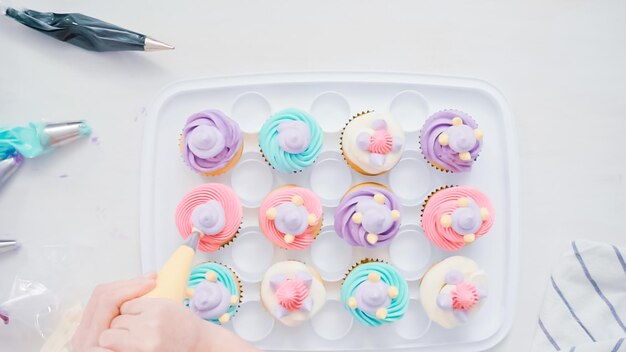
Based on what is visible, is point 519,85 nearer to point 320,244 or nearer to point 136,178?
point 320,244

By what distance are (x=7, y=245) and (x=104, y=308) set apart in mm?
399

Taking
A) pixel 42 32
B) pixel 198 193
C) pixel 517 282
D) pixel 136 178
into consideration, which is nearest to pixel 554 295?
pixel 517 282

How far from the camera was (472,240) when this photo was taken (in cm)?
84

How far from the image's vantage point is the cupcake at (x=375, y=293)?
0.80 meters

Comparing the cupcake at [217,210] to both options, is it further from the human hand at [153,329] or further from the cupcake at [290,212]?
the human hand at [153,329]

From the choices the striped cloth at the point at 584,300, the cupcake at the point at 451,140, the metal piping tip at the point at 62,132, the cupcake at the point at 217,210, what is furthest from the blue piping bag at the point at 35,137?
the striped cloth at the point at 584,300

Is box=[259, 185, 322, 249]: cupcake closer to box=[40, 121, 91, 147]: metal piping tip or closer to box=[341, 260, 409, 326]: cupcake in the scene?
box=[341, 260, 409, 326]: cupcake

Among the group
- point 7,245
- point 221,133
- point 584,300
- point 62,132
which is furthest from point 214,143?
point 584,300

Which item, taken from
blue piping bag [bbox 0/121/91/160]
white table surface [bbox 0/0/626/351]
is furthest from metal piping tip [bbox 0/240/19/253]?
blue piping bag [bbox 0/121/91/160]

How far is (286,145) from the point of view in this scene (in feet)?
2.66

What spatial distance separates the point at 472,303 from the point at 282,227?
28 centimetres

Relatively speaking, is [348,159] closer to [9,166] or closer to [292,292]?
[292,292]

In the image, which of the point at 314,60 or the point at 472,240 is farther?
the point at 314,60

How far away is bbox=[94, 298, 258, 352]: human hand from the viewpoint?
0.56 meters
